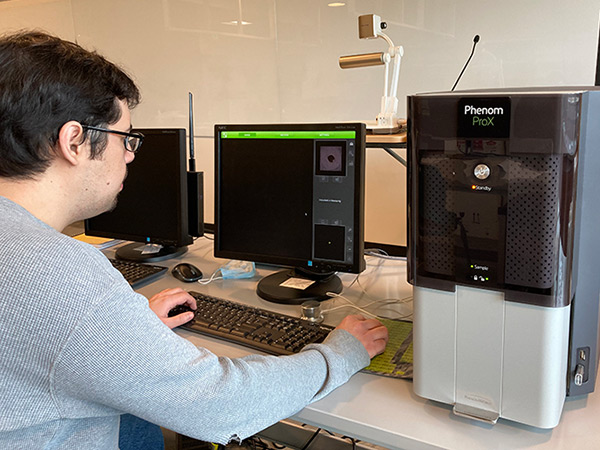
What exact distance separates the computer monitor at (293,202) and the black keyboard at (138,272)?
0.70ft

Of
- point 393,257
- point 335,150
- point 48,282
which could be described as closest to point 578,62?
point 393,257

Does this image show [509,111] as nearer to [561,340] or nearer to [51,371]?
[561,340]

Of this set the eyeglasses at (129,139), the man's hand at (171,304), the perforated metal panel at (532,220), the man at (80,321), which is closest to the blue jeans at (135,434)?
the man's hand at (171,304)

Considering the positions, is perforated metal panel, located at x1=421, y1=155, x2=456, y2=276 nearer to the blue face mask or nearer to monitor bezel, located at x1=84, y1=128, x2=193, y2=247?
the blue face mask

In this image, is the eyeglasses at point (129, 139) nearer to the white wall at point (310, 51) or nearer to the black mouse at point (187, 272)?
the black mouse at point (187, 272)

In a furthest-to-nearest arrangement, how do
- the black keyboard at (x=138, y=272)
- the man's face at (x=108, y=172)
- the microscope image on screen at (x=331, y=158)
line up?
the black keyboard at (x=138, y=272) → the microscope image on screen at (x=331, y=158) → the man's face at (x=108, y=172)

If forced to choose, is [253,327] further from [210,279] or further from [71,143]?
[71,143]

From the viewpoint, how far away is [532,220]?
79 cm

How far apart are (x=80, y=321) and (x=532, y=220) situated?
641mm

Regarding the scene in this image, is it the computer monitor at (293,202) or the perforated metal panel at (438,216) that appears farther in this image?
the computer monitor at (293,202)

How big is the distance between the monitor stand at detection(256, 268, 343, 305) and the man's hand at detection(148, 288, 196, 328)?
204mm

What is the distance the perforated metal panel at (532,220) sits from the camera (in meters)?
0.77

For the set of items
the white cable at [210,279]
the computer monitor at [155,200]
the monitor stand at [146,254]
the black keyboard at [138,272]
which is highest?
the computer monitor at [155,200]

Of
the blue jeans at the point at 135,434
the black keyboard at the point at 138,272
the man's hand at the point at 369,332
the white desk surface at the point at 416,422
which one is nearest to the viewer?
the white desk surface at the point at 416,422
